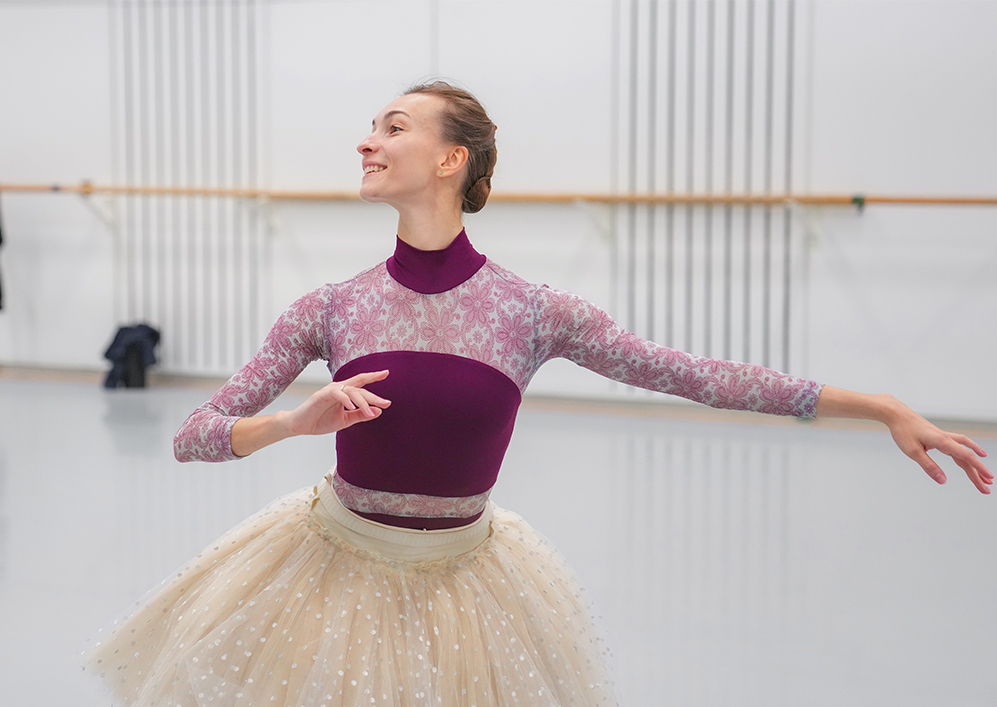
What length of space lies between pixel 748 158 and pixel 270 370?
4323mm

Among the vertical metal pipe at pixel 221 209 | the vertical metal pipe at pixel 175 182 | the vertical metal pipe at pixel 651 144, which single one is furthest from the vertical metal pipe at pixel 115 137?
the vertical metal pipe at pixel 651 144

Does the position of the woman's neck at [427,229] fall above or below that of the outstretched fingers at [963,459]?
above

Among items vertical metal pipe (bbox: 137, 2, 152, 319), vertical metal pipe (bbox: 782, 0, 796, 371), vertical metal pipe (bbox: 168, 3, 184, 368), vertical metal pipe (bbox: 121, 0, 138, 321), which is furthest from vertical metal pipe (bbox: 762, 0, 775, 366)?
vertical metal pipe (bbox: 121, 0, 138, 321)

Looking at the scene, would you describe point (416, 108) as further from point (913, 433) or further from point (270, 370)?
point (913, 433)

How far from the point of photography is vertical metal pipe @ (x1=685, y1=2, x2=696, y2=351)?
210 inches

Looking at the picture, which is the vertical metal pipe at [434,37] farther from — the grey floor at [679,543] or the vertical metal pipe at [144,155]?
the grey floor at [679,543]

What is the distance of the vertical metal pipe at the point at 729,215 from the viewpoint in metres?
5.29

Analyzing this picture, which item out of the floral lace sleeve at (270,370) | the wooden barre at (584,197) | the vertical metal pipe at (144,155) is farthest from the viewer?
the vertical metal pipe at (144,155)

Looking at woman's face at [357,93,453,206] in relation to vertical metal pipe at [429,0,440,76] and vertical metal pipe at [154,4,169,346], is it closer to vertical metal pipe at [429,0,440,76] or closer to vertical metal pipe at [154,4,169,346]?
vertical metal pipe at [429,0,440,76]

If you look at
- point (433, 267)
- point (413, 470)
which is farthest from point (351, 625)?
point (433, 267)

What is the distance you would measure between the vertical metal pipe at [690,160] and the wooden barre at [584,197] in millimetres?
121

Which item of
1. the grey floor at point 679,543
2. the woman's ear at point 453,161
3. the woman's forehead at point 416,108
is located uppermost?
the woman's forehead at point 416,108

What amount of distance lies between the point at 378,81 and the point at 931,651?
14.6 feet

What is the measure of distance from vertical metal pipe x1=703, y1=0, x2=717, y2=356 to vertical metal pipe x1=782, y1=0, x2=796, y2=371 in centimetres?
36
